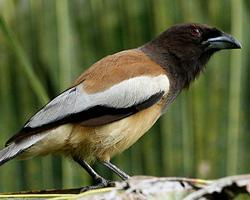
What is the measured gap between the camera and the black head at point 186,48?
3395 mm

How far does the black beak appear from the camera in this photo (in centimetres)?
327

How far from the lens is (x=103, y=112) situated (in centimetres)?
300

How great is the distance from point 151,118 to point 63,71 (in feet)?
2.02

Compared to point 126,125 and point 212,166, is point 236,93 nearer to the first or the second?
point 212,166

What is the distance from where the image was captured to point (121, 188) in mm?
1626

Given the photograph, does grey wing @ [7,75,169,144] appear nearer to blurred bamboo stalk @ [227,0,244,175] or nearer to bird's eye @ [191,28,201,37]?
bird's eye @ [191,28,201,37]

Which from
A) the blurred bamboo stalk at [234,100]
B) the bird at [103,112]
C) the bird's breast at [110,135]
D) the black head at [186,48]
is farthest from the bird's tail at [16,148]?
the blurred bamboo stalk at [234,100]

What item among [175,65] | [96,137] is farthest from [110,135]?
[175,65]

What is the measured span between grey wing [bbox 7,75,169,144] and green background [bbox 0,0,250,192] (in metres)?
0.44

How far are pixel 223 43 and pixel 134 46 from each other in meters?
0.47

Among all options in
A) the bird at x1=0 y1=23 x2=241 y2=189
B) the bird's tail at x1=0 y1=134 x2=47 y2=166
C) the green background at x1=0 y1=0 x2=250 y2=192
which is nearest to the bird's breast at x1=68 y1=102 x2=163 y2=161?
the bird at x1=0 y1=23 x2=241 y2=189

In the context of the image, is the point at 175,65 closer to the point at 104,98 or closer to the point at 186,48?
the point at 186,48

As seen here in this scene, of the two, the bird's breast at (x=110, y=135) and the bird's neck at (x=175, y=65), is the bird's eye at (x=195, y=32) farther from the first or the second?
the bird's breast at (x=110, y=135)

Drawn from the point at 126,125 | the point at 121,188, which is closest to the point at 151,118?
the point at 126,125
